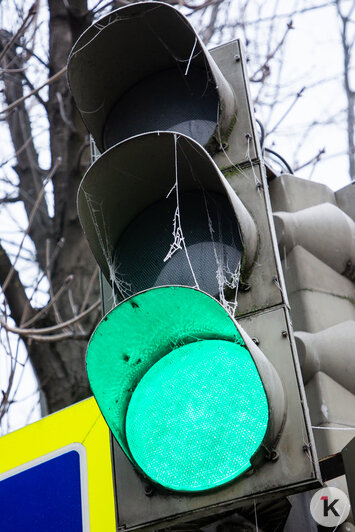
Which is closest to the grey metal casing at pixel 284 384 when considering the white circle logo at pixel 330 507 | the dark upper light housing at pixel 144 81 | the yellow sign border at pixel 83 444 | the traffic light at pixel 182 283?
the traffic light at pixel 182 283

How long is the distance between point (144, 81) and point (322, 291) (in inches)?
31.7

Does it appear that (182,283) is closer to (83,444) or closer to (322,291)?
(322,291)

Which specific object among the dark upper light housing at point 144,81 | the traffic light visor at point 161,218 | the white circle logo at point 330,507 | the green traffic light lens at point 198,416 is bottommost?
the white circle logo at point 330,507

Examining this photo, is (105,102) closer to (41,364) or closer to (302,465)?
(302,465)

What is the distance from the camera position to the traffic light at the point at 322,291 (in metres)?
2.24

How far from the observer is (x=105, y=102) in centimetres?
253

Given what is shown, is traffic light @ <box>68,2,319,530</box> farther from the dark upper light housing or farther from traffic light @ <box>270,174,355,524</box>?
traffic light @ <box>270,174,355,524</box>

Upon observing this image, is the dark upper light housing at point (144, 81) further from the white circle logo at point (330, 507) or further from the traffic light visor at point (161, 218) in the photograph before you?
the white circle logo at point (330, 507)

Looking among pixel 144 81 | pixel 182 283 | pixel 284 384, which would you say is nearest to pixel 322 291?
pixel 182 283

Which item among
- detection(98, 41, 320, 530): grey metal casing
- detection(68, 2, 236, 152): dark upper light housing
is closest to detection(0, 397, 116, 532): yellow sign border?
detection(98, 41, 320, 530): grey metal casing

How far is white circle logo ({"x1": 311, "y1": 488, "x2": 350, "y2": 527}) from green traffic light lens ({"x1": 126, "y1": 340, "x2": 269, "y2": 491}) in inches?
10.8

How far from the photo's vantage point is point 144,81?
2.53m

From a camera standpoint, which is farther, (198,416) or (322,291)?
(322,291)

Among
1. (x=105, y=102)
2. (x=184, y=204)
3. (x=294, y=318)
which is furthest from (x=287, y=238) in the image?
(x=105, y=102)
